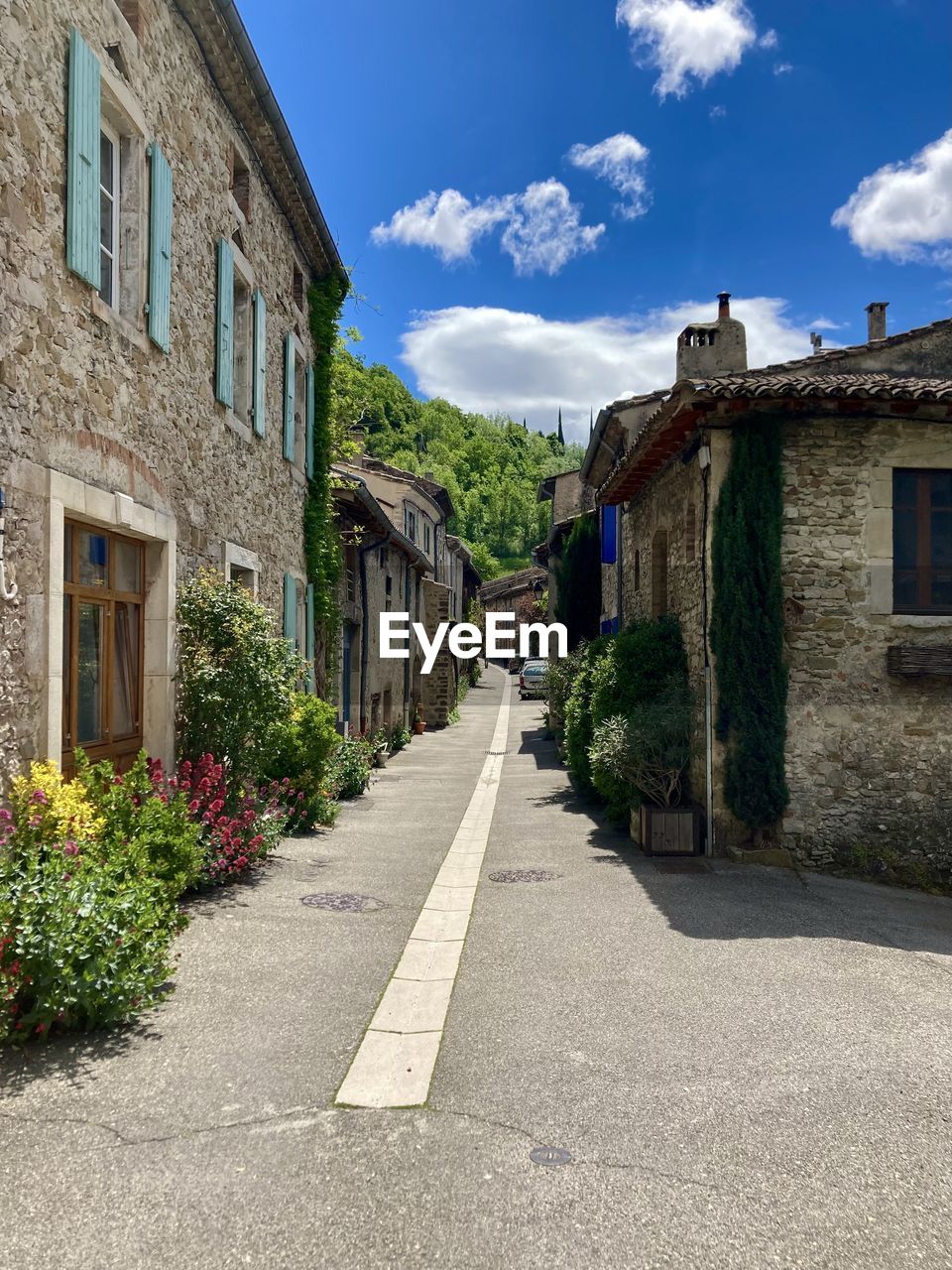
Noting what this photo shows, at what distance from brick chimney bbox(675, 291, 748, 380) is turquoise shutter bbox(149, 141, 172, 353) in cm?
950

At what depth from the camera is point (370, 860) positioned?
8.27 meters

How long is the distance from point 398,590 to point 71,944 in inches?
717

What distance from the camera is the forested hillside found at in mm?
72875

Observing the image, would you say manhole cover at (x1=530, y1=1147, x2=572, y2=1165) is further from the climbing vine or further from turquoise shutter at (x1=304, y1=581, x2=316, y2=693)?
the climbing vine

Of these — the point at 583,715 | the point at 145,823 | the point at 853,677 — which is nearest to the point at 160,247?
the point at 145,823

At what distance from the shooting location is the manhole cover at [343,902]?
255 inches

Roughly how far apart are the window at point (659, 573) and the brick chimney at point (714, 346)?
4205mm

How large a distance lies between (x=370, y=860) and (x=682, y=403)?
5151 mm

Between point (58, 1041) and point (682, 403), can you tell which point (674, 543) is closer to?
point (682, 403)

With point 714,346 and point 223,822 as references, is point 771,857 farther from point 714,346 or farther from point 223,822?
point 714,346

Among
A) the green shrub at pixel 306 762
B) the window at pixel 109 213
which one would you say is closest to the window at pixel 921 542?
the green shrub at pixel 306 762

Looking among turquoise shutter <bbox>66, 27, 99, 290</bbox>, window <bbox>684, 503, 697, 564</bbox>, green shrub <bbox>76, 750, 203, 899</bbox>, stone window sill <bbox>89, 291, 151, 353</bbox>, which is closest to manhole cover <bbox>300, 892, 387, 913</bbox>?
green shrub <bbox>76, 750, 203, 899</bbox>

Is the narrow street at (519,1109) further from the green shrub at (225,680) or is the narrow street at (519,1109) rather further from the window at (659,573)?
the window at (659,573)

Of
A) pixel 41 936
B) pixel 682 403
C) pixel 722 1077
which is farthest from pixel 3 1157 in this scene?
pixel 682 403
